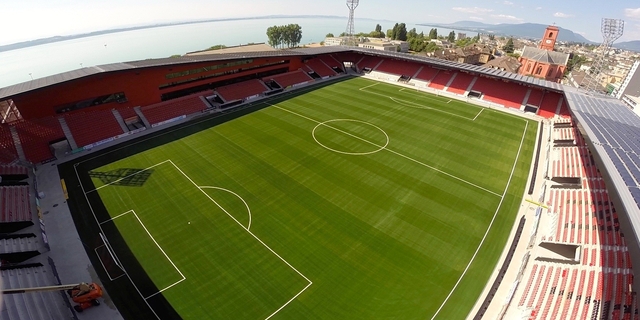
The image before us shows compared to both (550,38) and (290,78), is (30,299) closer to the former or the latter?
(290,78)

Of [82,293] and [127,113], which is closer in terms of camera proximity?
[82,293]

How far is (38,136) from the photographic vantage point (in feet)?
103

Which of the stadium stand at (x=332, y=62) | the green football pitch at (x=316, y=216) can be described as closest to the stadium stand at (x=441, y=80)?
the green football pitch at (x=316, y=216)

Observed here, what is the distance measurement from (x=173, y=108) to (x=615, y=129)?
5426 centimetres

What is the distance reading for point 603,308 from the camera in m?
16.5

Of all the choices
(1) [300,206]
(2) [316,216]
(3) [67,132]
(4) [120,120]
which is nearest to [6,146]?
(3) [67,132]

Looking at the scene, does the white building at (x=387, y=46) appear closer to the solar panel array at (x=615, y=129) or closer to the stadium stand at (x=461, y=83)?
the stadium stand at (x=461, y=83)

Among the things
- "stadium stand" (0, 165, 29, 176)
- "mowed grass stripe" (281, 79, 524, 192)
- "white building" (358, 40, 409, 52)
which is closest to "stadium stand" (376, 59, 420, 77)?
"mowed grass stripe" (281, 79, 524, 192)

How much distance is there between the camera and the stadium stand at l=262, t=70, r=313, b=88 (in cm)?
5575

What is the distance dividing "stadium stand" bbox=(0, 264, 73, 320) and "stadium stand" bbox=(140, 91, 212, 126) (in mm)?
24804

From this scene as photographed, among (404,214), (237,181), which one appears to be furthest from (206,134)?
(404,214)

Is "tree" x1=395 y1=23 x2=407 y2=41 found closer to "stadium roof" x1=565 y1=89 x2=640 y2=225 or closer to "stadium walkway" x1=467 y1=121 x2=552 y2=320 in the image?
"stadium roof" x1=565 y1=89 x2=640 y2=225

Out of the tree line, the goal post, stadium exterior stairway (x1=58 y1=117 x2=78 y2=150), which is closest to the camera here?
the goal post

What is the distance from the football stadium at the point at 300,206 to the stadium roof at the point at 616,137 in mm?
267
